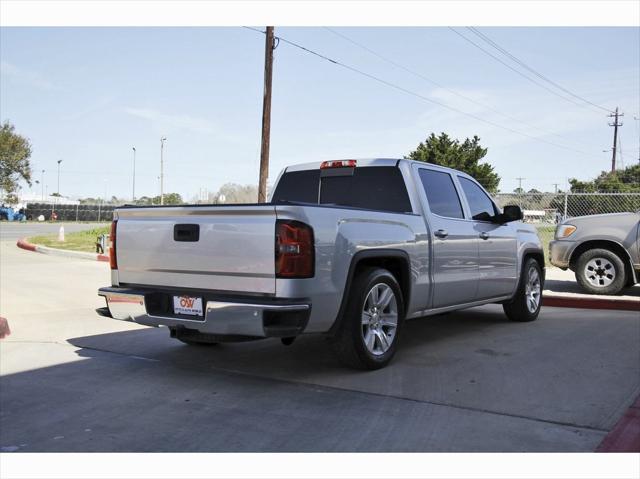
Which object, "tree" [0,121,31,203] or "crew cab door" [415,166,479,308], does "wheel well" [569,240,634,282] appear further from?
"tree" [0,121,31,203]

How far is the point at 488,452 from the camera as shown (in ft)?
11.6

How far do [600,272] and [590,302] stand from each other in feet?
4.57

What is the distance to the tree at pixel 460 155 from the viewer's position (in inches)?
2035

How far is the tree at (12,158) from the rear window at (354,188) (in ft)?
171

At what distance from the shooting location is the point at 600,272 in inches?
414

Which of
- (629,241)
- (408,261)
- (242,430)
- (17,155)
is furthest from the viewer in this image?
(17,155)

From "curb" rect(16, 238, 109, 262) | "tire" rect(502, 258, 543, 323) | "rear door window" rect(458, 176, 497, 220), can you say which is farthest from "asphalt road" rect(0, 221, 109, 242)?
"rear door window" rect(458, 176, 497, 220)

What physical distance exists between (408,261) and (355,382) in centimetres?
122

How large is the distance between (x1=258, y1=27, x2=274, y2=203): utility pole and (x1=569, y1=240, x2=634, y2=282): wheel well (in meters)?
9.60

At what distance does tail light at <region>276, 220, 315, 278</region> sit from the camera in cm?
452

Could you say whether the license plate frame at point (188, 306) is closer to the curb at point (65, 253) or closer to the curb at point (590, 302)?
the curb at point (590, 302)

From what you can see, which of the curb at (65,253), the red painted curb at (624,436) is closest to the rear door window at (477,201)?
the red painted curb at (624,436)

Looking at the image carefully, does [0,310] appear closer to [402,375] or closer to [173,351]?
[173,351]

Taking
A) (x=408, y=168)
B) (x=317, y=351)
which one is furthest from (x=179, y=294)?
(x=408, y=168)
